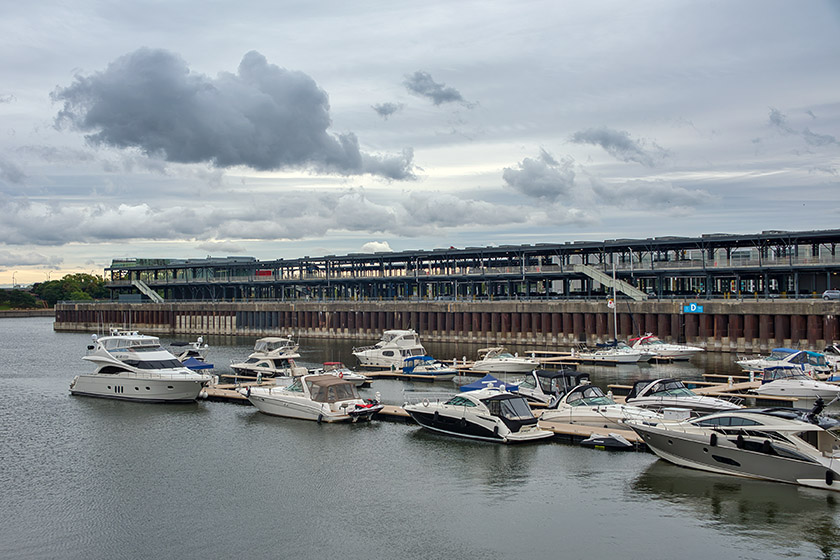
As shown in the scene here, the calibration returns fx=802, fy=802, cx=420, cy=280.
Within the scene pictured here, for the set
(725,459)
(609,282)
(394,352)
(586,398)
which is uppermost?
(609,282)

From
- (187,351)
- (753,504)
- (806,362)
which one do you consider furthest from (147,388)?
(806,362)

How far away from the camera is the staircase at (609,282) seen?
317ft

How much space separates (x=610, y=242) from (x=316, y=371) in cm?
6200

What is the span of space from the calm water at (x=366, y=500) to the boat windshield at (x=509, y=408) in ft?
5.34

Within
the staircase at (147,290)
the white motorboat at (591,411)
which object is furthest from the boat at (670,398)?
the staircase at (147,290)

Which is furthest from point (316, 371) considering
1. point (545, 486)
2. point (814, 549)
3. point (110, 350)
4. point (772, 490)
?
point (814, 549)

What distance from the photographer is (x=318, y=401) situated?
43688 mm

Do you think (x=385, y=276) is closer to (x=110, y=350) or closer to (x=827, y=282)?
(x=827, y=282)

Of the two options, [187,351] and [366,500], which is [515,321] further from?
[366,500]

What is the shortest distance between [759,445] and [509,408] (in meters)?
11.6

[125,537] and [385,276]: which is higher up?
[385,276]

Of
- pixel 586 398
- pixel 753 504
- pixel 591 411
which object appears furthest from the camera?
pixel 586 398

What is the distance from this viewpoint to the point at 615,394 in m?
53.2

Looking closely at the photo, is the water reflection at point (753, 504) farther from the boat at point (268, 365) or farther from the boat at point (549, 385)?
the boat at point (268, 365)
